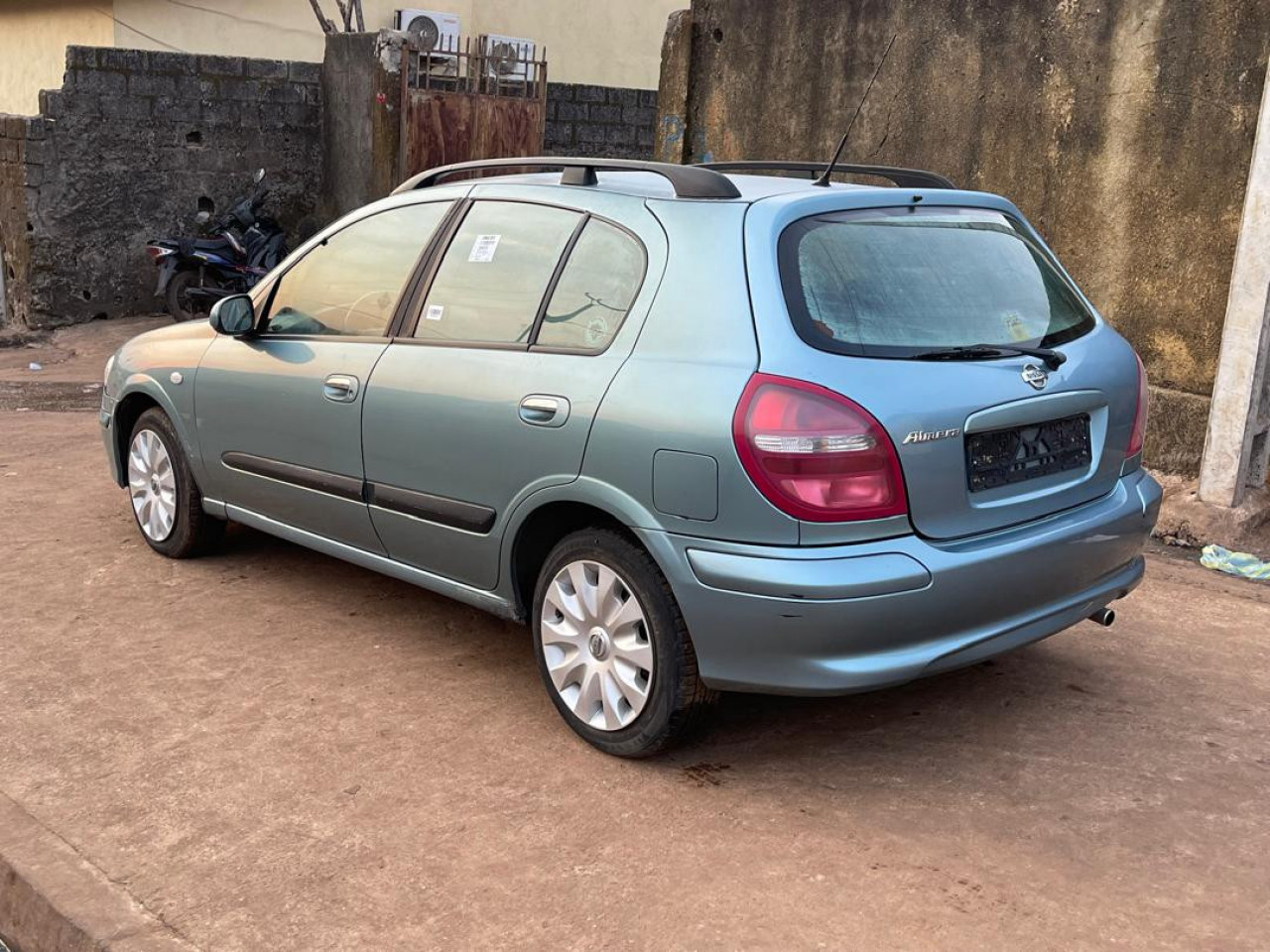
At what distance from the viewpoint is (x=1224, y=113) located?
248 inches

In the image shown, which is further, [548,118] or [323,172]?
[548,118]

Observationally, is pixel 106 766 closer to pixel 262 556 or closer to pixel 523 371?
pixel 523 371

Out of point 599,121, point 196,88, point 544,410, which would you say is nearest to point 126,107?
point 196,88

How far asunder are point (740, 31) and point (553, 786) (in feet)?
20.1

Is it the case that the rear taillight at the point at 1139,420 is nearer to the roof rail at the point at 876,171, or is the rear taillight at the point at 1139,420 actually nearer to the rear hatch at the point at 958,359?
the rear hatch at the point at 958,359

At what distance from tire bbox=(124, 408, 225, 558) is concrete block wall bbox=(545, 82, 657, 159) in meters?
8.63

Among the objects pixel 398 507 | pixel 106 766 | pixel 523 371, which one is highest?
pixel 523 371

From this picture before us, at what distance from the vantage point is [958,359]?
363 cm

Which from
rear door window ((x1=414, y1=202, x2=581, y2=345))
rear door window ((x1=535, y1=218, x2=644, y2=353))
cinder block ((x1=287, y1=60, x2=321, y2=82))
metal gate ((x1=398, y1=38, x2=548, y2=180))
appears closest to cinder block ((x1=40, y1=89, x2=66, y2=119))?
cinder block ((x1=287, y1=60, x2=321, y2=82))

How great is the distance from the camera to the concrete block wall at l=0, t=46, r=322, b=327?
37.8 ft

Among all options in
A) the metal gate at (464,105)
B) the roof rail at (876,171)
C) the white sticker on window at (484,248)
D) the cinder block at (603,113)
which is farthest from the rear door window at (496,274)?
the cinder block at (603,113)

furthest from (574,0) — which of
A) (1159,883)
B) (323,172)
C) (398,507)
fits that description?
(1159,883)

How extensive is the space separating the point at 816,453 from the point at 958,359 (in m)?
0.58

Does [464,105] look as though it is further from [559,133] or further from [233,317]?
[233,317]
